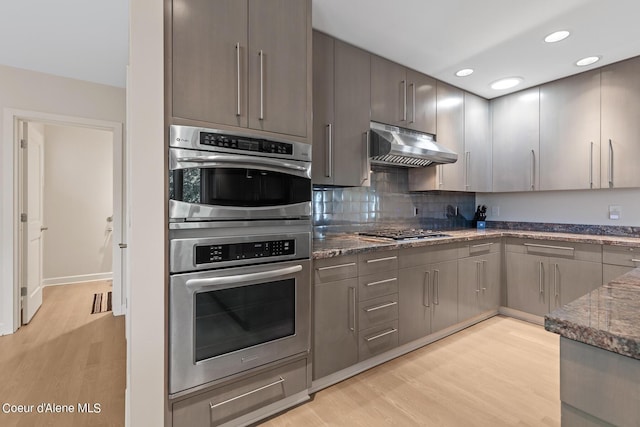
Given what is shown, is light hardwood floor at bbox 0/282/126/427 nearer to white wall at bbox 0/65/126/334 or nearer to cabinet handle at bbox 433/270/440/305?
white wall at bbox 0/65/126/334

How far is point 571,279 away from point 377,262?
78.5 inches

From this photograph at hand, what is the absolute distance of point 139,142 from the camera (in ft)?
4.40

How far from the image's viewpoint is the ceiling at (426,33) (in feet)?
6.63

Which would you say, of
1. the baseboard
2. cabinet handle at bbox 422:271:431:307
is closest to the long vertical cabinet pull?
cabinet handle at bbox 422:271:431:307

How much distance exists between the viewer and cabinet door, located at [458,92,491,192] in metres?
3.45

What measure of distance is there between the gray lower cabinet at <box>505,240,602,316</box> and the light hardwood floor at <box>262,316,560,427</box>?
49 centimetres

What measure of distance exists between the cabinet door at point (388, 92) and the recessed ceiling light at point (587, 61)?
1541 millimetres

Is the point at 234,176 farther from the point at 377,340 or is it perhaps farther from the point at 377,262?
the point at 377,340

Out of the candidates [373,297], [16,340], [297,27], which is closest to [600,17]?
Result: [297,27]

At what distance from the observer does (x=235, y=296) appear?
1.57m

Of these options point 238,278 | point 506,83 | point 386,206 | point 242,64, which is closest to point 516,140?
point 506,83

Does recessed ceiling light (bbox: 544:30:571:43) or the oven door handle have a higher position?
recessed ceiling light (bbox: 544:30:571:43)

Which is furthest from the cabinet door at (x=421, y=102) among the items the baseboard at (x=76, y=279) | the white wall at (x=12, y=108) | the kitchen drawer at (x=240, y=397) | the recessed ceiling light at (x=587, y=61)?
the baseboard at (x=76, y=279)

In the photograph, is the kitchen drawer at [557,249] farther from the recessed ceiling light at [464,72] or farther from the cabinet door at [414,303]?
the recessed ceiling light at [464,72]
